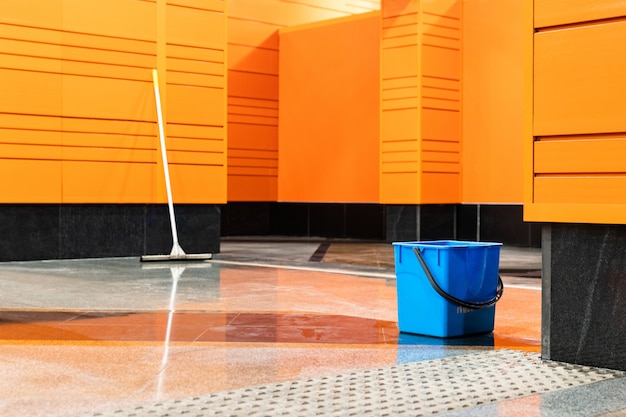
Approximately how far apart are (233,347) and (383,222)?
11.1m

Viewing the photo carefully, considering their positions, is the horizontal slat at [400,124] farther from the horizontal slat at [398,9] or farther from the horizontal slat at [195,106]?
the horizontal slat at [195,106]

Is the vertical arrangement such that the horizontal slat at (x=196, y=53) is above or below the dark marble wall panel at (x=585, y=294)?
above

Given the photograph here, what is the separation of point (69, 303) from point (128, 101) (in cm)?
479

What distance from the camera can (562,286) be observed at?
177 inches

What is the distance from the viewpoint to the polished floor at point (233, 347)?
11.8ft

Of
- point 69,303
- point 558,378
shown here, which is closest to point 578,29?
point 558,378

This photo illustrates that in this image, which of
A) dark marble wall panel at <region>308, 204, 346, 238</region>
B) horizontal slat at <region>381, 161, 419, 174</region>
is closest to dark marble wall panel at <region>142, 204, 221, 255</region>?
horizontal slat at <region>381, 161, 419, 174</region>

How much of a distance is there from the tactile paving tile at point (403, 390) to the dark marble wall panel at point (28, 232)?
6771mm

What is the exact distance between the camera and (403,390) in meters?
3.81

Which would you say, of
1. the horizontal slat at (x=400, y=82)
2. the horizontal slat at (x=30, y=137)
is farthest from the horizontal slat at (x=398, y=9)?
the horizontal slat at (x=30, y=137)

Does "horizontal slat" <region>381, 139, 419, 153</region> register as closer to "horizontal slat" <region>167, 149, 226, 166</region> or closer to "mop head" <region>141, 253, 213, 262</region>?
"horizontal slat" <region>167, 149, 226, 166</region>

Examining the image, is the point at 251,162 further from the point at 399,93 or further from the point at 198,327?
the point at 198,327

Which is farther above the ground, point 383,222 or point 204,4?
point 204,4

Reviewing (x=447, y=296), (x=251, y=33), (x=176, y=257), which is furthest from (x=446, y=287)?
(x=251, y=33)
